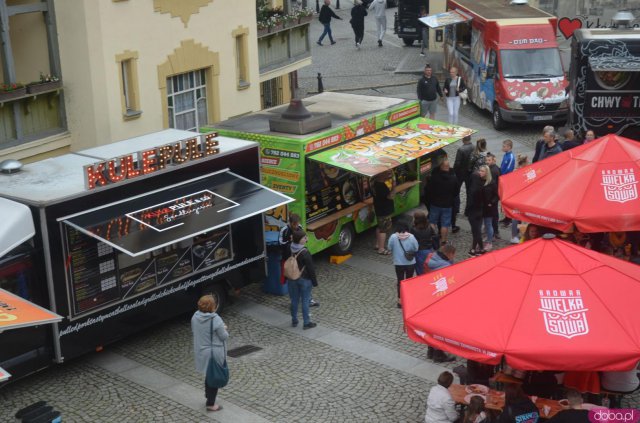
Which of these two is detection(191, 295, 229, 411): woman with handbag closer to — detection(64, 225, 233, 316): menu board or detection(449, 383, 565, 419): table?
detection(64, 225, 233, 316): menu board

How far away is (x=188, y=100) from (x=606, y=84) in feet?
31.3

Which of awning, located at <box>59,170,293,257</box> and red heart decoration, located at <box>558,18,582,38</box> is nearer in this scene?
awning, located at <box>59,170,293,257</box>

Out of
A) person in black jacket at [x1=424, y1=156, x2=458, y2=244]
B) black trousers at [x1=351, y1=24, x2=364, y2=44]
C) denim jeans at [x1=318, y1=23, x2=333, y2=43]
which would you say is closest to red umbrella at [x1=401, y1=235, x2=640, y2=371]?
person in black jacket at [x1=424, y1=156, x2=458, y2=244]

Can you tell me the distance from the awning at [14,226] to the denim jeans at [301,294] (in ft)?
12.8

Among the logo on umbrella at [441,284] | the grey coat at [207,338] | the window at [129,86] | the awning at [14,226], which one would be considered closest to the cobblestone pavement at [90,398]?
the grey coat at [207,338]

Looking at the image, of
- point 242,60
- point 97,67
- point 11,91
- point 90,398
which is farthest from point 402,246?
point 242,60

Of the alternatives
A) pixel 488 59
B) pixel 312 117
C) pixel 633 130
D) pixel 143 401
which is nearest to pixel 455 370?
pixel 143 401

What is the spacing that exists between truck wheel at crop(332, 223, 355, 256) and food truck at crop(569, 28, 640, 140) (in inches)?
308

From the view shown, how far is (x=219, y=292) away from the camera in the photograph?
15.3 metres

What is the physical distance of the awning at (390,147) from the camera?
16406mm

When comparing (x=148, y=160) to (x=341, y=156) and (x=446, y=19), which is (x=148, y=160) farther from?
(x=446, y=19)

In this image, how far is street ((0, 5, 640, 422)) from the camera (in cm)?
1230

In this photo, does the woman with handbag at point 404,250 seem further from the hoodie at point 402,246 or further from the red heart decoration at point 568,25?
the red heart decoration at point 568,25

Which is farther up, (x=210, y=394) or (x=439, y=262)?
(x=439, y=262)
